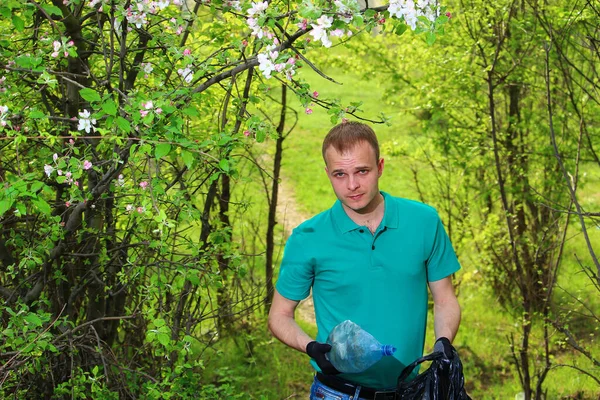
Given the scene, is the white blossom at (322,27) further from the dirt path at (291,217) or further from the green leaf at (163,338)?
the dirt path at (291,217)

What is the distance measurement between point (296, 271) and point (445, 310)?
0.62 metres

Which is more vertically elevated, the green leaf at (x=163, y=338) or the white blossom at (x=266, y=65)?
the white blossom at (x=266, y=65)

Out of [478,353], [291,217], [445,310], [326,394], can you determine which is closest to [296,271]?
[326,394]

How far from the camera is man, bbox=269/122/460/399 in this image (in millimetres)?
2922

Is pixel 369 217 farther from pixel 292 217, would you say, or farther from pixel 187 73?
pixel 292 217

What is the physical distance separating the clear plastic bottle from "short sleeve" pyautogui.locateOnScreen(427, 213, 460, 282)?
403 millimetres

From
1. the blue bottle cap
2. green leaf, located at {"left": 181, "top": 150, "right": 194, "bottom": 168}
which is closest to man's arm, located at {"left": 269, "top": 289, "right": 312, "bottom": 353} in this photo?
the blue bottle cap

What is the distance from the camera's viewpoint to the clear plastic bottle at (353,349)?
8.93ft

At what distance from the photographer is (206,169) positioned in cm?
395

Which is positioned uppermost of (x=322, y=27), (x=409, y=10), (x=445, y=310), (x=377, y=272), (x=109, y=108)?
(x=409, y=10)

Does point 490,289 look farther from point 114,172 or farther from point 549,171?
point 114,172

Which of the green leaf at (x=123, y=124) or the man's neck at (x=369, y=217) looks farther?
the man's neck at (x=369, y=217)

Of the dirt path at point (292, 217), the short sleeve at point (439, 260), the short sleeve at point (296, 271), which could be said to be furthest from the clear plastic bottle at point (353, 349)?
the dirt path at point (292, 217)

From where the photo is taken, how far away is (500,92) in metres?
8.94
